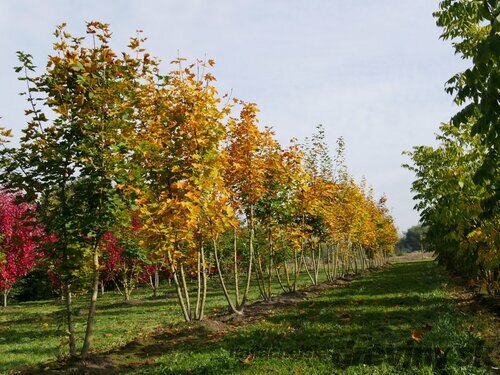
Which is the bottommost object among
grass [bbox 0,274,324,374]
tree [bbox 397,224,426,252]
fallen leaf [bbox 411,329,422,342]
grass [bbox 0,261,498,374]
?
grass [bbox 0,274,324,374]

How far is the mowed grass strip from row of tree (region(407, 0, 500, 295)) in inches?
82.5

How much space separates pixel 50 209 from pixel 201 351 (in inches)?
154

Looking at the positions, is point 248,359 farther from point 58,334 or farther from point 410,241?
point 410,241

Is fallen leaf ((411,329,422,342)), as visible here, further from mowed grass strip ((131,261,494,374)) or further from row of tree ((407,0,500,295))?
row of tree ((407,0,500,295))

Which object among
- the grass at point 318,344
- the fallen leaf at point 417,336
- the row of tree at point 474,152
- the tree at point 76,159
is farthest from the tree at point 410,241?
the tree at point 76,159

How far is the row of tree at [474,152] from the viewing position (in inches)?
132

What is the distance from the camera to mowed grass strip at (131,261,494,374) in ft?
19.3

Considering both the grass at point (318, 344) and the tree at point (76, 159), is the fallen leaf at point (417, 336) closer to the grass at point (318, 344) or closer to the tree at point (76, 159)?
the grass at point (318, 344)

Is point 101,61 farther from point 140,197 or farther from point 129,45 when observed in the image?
point 140,197

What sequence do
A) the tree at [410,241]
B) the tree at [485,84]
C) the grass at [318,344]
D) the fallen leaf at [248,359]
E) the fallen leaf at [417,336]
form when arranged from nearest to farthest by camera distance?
the tree at [485,84] → the grass at [318,344] → the fallen leaf at [248,359] → the fallen leaf at [417,336] → the tree at [410,241]

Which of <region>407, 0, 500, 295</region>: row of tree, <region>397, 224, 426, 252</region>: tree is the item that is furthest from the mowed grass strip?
<region>397, 224, 426, 252</region>: tree

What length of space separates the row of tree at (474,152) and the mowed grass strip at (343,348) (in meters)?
2.09

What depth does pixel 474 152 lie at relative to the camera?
8.70 m

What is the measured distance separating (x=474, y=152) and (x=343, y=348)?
513 cm
